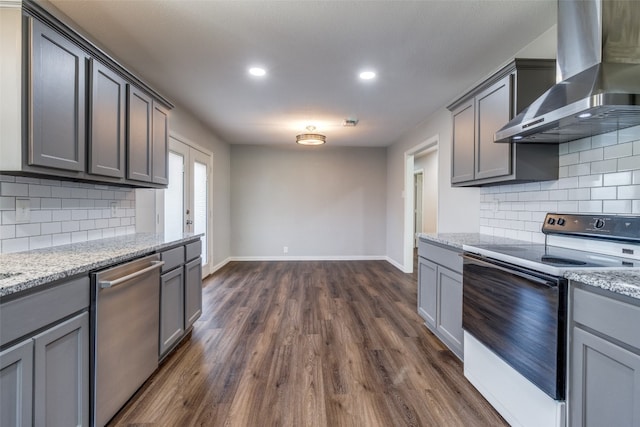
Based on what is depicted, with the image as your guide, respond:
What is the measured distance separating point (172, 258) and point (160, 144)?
3.76 ft

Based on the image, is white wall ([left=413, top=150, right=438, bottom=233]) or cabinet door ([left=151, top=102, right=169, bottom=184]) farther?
white wall ([left=413, top=150, right=438, bottom=233])

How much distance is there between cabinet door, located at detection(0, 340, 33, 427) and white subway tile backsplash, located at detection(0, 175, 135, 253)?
3.05ft

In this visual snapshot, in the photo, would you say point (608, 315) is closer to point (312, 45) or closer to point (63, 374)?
point (63, 374)

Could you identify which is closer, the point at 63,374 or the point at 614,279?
the point at 614,279

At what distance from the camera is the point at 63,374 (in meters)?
1.27

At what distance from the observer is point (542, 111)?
1605 mm

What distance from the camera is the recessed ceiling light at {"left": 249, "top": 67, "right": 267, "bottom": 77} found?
2738mm

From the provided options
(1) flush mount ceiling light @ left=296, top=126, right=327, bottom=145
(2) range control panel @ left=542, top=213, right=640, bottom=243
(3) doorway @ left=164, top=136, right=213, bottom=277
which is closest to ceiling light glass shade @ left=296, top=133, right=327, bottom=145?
(1) flush mount ceiling light @ left=296, top=126, right=327, bottom=145

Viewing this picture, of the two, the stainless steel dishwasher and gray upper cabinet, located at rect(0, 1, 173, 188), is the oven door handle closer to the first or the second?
the stainless steel dishwasher

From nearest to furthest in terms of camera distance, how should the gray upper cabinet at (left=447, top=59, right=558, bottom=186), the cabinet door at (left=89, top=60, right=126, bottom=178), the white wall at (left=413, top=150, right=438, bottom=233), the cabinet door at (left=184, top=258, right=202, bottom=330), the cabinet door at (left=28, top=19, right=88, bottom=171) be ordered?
the cabinet door at (left=28, top=19, right=88, bottom=171)
the cabinet door at (left=89, top=60, right=126, bottom=178)
the gray upper cabinet at (left=447, top=59, right=558, bottom=186)
the cabinet door at (left=184, top=258, right=202, bottom=330)
the white wall at (left=413, top=150, right=438, bottom=233)

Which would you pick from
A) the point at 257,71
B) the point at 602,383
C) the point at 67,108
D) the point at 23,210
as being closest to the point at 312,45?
the point at 257,71

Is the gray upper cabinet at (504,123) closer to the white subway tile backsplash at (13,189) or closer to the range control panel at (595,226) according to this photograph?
the range control panel at (595,226)

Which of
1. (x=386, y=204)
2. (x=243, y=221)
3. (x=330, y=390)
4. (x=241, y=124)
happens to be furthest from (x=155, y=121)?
(x=386, y=204)

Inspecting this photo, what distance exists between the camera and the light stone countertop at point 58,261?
1.11 meters
